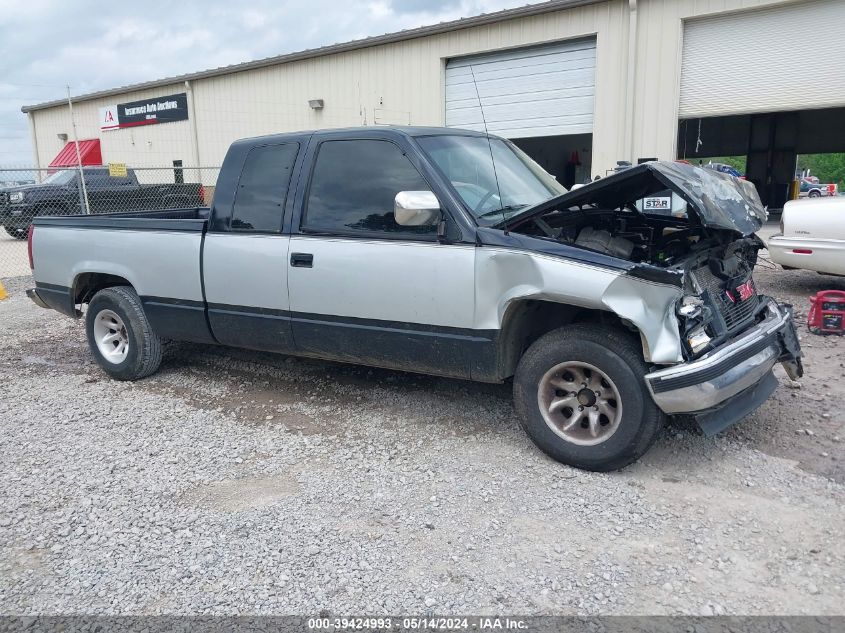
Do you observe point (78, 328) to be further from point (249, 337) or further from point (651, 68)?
point (651, 68)

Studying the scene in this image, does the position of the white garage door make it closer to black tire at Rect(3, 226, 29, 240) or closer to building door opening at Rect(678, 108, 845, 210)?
black tire at Rect(3, 226, 29, 240)

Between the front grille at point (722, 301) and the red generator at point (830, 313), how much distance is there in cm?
265

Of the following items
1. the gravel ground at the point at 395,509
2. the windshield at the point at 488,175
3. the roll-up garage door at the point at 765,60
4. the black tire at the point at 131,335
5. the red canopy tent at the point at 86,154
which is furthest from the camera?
the red canopy tent at the point at 86,154

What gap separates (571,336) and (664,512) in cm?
102

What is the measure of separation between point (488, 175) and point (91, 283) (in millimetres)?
3624

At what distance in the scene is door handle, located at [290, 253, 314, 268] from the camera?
4.49 metres

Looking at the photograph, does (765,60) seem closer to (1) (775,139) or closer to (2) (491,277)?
(2) (491,277)

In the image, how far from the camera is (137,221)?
5.35 meters

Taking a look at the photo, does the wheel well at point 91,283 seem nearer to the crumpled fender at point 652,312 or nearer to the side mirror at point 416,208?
the side mirror at point 416,208

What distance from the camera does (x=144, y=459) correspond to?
416 centimetres

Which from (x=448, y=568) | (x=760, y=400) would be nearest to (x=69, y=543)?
(x=448, y=568)

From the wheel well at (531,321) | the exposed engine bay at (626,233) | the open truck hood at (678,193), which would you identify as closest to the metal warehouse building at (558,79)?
the exposed engine bay at (626,233)

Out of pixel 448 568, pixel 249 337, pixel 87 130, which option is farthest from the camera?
pixel 87 130

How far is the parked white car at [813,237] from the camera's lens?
718 cm
